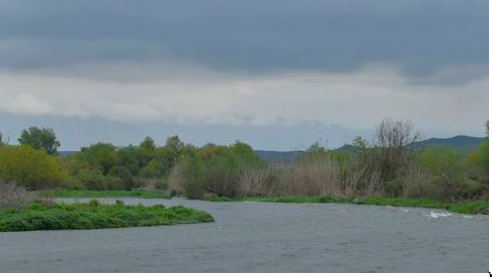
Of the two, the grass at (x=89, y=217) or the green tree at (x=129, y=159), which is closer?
A: the grass at (x=89, y=217)

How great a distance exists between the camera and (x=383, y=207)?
51000 mm

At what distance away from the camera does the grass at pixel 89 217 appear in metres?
31.9

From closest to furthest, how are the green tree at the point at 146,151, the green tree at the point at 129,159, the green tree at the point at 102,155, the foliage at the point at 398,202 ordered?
1. the foliage at the point at 398,202
2. the green tree at the point at 102,155
3. the green tree at the point at 129,159
4. the green tree at the point at 146,151

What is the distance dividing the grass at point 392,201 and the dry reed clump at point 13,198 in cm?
2100

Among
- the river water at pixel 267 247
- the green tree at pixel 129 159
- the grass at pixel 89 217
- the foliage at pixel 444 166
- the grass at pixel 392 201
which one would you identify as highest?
the green tree at pixel 129 159

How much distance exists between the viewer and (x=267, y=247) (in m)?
24.9

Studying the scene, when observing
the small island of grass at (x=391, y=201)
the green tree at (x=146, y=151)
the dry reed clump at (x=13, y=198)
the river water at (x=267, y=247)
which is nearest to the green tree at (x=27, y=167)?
the small island of grass at (x=391, y=201)

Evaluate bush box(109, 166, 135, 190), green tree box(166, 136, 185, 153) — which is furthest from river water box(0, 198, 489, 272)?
green tree box(166, 136, 185, 153)

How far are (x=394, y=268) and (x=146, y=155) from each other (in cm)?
9575

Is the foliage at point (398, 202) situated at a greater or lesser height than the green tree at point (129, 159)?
lesser

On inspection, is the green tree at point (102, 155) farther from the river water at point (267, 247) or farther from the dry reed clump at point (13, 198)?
the river water at point (267, 247)

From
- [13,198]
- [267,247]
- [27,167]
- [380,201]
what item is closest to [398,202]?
[380,201]

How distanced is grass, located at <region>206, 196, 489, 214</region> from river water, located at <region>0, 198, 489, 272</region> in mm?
4048

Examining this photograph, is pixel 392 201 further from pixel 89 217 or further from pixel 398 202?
pixel 89 217
